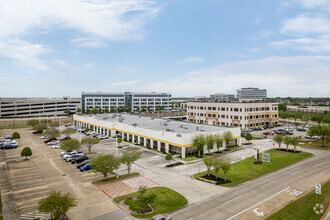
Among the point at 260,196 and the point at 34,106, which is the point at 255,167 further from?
the point at 34,106

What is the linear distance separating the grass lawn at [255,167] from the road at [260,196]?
4.61ft

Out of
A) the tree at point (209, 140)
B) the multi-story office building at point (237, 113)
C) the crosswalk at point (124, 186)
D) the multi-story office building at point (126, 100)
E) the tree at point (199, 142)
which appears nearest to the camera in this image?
the crosswalk at point (124, 186)

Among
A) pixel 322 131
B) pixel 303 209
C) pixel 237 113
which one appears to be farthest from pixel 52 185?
pixel 237 113

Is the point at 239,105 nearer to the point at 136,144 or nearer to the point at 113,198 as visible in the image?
the point at 136,144

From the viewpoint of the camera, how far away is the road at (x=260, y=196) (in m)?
23.8

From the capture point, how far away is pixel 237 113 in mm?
91750

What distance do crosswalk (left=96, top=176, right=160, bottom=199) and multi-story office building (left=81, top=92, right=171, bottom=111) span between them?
5521 inches

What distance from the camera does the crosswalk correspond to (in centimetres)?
2992

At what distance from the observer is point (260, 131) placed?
89.4 meters

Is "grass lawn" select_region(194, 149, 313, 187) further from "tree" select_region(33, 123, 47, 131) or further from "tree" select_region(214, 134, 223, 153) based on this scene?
"tree" select_region(33, 123, 47, 131)

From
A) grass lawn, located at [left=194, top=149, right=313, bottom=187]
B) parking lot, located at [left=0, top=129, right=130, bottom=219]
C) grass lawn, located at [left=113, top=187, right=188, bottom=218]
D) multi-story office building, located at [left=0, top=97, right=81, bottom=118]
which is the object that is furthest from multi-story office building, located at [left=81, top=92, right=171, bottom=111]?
grass lawn, located at [left=113, top=187, right=188, bottom=218]

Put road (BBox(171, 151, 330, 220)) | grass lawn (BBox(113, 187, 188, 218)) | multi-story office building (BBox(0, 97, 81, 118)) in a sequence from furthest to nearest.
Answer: multi-story office building (BBox(0, 97, 81, 118)) < grass lawn (BBox(113, 187, 188, 218)) < road (BBox(171, 151, 330, 220))

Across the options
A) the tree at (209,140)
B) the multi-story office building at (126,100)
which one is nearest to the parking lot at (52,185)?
the tree at (209,140)

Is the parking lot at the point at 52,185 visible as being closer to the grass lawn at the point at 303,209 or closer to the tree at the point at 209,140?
the grass lawn at the point at 303,209
